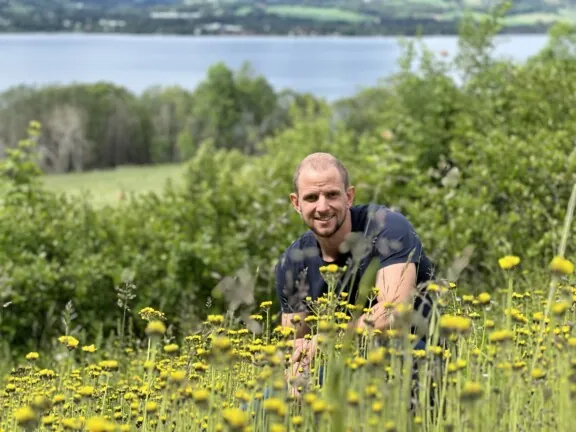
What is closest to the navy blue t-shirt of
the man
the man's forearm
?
the man

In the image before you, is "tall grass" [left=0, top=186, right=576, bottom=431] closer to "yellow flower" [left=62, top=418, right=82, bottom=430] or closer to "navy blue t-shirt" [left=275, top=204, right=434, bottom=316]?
"yellow flower" [left=62, top=418, right=82, bottom=430]

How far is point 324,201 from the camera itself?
3.93 metres

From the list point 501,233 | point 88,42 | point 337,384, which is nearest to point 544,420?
point 337,384

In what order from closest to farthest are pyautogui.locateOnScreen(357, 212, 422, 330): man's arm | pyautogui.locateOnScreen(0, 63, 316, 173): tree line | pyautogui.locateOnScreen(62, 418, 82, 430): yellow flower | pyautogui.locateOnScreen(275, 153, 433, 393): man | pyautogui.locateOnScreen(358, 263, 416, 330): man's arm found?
pyautogui.locateOnScreen(62, 418, 82, 430): yellow flower
pyautogui.locateOnScreen(358, 263, 416, 330): man's arm
pyautogui.locateOnScreen(357, 212, 422, 330): man's arm
pyautogui.locateOnScreen(275, 153, 433, 393): man
pyautogui.locateOnScreen(0, 63, 316, 173): tree line

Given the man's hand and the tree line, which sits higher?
the man's hand

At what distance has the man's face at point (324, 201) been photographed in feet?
12.9

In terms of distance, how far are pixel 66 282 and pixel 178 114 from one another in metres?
74.7

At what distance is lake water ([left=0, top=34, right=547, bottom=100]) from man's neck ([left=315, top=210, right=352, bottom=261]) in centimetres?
7142

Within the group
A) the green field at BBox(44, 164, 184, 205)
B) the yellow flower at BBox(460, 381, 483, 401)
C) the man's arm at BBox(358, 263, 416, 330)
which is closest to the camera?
the yellow flower at BBox(460, 381, 483, 401)

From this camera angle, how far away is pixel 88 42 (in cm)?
17638

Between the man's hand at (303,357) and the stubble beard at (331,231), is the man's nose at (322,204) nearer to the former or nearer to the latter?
the stubble beard at (331,231)

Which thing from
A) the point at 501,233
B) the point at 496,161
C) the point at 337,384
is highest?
the point at 337,384

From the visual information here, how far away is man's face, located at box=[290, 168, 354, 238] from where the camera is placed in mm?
3939

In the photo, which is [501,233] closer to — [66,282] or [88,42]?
[66,282]
